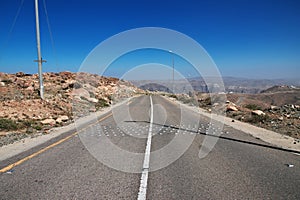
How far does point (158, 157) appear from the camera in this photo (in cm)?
566

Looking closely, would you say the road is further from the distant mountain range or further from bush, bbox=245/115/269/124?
the distant mountain range

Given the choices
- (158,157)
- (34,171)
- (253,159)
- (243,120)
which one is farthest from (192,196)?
(243,120)

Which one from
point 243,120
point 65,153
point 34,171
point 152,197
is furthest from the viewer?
point 243,120

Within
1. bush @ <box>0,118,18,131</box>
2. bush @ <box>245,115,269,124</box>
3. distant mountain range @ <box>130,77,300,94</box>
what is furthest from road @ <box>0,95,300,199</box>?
distant mountain range @ <box>130,77,300,94</box>

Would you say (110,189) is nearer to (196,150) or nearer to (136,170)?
(136,170)

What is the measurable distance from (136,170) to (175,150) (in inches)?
72.9

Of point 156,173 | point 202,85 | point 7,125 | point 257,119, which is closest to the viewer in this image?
point 156,173

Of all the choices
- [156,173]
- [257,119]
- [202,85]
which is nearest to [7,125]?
[156,173]

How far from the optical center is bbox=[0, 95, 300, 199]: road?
364cm

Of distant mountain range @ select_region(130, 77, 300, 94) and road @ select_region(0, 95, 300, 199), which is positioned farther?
distant mountain range @ select_region(130, 77, 300, 94)

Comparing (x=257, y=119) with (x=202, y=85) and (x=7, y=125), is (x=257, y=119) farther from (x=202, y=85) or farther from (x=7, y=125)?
(x=202, y=85)

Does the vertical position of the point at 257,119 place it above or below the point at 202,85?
below

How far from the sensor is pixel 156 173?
4555 millimetres

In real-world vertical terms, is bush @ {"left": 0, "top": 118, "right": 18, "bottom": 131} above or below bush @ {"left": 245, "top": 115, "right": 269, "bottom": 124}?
above
